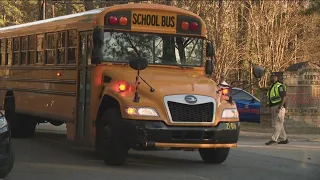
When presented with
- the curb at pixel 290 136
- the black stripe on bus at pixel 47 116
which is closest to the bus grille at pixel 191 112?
the black stripe on bus at pixel 47 116

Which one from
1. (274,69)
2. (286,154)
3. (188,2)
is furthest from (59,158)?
(274,69)

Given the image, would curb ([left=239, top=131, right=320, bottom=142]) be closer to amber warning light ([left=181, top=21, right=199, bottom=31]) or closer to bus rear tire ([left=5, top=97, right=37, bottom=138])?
bus rear tire ([left=5, top=97, right=37, bottom=138])

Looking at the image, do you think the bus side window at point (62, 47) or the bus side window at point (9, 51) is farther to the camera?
the bus side window at point (9, 51)

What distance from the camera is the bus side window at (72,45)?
418 inches

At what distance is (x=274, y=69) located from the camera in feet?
91.5

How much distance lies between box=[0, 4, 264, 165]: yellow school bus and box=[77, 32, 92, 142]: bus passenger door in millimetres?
18

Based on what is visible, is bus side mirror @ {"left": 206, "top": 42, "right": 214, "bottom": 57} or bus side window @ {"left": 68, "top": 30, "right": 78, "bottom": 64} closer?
bus side mirror @ {"left": 206, "top": 42, "right": 214, "bottom": 57}

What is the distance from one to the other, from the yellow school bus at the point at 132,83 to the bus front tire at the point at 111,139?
2 centimetres

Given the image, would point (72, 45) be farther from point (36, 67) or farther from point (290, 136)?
point (290, 136)

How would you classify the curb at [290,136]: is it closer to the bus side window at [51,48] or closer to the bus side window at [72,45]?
the bus side window at [51,48]

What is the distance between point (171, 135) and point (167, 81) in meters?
0.98

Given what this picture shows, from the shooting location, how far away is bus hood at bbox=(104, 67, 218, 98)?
8.77 metres

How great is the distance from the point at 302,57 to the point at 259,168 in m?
20.4

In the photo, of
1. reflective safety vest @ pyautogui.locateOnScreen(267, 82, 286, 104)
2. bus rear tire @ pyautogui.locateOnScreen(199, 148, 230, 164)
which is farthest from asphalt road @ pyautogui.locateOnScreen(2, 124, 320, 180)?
reflective safety vest @ pyautogui.locateOnScreen(267, 82, 286, 104)
